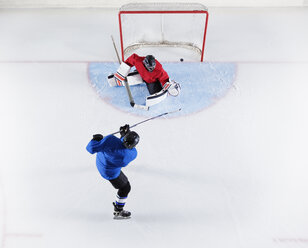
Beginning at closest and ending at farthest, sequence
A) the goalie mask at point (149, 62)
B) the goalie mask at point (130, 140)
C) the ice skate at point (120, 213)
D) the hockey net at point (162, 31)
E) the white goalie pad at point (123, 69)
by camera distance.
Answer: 1. the goalie mask at point (130, 140)
2. the ice skate at point (120, 213)
3. the goalie mask at point (149, 62)
4. the white goalie pad at point (123, 69)
5. the hockey net at point (162, 31)

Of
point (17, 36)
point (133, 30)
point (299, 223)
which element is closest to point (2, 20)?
point (17, 36)

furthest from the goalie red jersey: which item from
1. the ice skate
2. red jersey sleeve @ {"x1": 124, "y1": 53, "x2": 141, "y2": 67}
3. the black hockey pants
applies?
the ice skate

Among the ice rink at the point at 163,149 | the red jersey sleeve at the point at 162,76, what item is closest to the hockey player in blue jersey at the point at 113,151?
the ice rink at the point at 163,149

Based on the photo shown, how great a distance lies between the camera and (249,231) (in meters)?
2.72

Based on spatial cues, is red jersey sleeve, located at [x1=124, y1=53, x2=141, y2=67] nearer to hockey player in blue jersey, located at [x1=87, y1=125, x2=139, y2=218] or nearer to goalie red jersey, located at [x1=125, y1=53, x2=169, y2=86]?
goalie red jersey, located at [x1=125, y1=53, x2=169, y2=86]

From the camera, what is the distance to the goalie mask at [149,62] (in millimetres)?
3244

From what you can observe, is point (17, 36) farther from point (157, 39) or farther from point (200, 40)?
point (200, 40)

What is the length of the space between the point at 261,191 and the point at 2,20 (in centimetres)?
419

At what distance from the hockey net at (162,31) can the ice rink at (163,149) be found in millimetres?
237

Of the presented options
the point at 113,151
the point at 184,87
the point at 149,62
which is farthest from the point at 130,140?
the point at 184,87

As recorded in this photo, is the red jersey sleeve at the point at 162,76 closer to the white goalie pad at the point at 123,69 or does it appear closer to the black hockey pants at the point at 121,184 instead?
the white goalie pad at the point at 123,69

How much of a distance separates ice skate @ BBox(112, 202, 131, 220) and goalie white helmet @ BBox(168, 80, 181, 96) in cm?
140

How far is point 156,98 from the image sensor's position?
345 cm

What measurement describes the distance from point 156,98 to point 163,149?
1.98 ft
